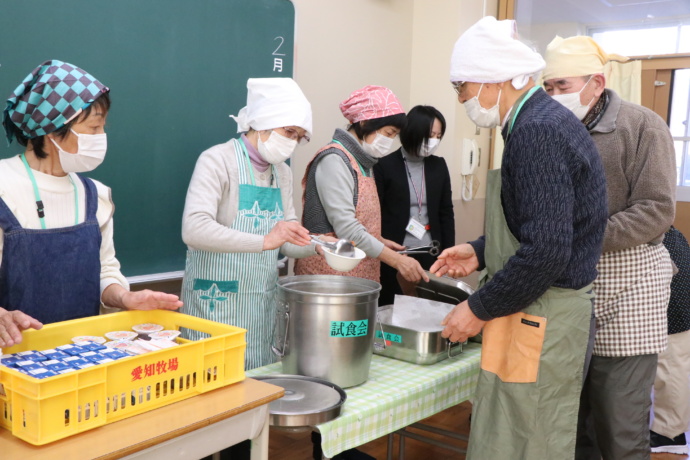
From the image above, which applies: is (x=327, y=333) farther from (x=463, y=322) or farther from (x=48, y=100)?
(x=48, y=100)

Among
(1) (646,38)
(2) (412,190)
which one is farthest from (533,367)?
(1) (646,38)

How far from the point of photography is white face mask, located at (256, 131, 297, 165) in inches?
79.3

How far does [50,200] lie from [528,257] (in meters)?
1.13

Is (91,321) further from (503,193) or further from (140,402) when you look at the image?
(503,193)

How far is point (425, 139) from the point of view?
116 inches

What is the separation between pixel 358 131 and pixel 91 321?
1.45 m

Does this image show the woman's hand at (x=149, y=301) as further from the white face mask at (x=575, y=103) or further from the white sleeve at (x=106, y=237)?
the white face mask at (x=575, y=103)

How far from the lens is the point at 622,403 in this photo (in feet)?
5.97

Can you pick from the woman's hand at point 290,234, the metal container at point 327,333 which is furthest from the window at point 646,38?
the metal container at point 327,333

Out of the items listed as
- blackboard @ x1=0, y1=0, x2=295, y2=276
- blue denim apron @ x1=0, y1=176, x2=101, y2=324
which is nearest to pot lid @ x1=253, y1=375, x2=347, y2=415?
blue denim apron @ x1=0, y1=176, x2=101, y2=324

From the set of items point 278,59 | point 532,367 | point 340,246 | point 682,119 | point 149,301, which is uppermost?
point 278,59

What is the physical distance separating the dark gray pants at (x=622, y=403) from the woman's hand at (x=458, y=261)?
0.49m

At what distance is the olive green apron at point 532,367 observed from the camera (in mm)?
1471

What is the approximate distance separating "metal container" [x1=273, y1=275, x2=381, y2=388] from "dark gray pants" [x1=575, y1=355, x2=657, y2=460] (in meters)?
0.78
